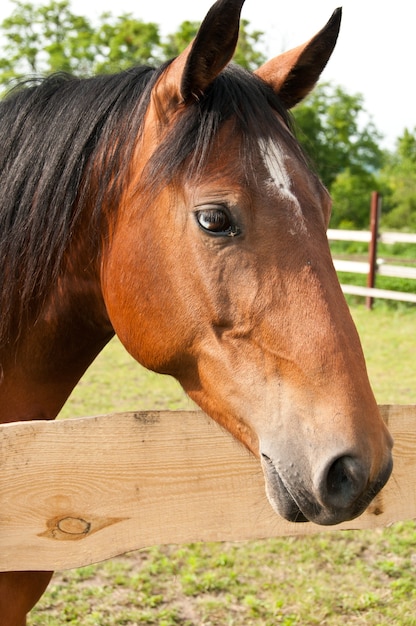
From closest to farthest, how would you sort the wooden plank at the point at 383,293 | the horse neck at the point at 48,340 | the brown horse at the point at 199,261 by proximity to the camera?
1. the brown horse at the point at 199,261
2. the horse neck at the point at 48,340
3. the wooden plank at the point at 383,293

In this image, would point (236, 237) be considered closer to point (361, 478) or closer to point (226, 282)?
point (226, 282)

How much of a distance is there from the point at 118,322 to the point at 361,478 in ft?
2.86

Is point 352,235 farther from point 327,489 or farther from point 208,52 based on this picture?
point 327,489

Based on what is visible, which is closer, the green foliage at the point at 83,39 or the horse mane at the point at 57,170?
the horse mane at the point at 57,170

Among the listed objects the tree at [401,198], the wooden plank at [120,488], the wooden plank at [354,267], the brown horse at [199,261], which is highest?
the brown horse at [199,261]

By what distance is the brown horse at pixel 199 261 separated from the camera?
4.83 feet

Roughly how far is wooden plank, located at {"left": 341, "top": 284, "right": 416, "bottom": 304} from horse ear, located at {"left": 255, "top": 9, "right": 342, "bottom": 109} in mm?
10865

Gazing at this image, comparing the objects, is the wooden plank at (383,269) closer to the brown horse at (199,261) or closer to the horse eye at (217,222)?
the brown horse at (199,261)

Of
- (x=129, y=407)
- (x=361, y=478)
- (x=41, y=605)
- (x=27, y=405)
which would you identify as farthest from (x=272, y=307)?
(x=129, y=407)

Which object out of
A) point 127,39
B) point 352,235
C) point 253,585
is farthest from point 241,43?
point 253,585

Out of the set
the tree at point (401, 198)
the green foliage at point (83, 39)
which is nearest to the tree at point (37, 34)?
the green foliage at point (83, 39)

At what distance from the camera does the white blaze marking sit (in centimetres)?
163

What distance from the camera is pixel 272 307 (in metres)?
1.57

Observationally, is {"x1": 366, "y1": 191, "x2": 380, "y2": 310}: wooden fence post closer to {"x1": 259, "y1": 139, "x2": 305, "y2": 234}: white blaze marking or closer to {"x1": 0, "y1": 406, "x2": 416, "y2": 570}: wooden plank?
{"x1": 0, "y1": 406, "x2": 416, "y2": 570}: wooden plank
